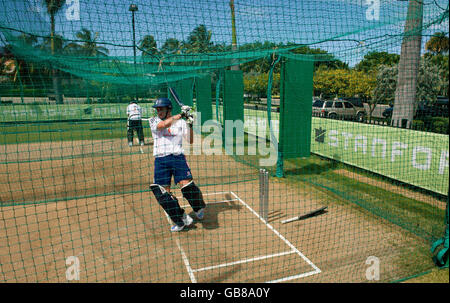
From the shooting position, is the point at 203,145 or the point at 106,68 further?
the point at 203,145

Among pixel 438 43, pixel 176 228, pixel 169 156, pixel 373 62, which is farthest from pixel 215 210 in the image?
pixel 373 62

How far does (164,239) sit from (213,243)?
0.75 m

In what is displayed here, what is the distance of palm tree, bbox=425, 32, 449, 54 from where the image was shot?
178 inches

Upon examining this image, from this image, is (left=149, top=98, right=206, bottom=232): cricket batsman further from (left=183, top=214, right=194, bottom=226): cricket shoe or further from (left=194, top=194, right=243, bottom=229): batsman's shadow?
(left=194, top=194, right=243, bottom=229): batsman's shadow

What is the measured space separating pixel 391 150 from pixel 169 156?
5.00 meters

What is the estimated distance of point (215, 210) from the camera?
5.62 m

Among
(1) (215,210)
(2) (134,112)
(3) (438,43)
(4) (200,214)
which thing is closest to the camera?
(3) (438,43)

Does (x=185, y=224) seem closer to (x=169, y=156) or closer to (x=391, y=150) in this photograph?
(x=169, y=156)

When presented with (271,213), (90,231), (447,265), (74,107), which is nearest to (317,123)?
(271,213)

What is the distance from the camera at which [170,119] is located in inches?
172

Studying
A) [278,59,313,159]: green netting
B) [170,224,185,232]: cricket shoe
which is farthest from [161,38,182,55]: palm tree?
[170,224,185,232]: cricket shoe

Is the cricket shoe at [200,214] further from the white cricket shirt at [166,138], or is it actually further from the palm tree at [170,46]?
the palm tree at [170,46]

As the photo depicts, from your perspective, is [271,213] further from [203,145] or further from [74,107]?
[74,107]

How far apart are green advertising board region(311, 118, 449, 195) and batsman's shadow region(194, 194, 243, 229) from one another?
362 centimetres
